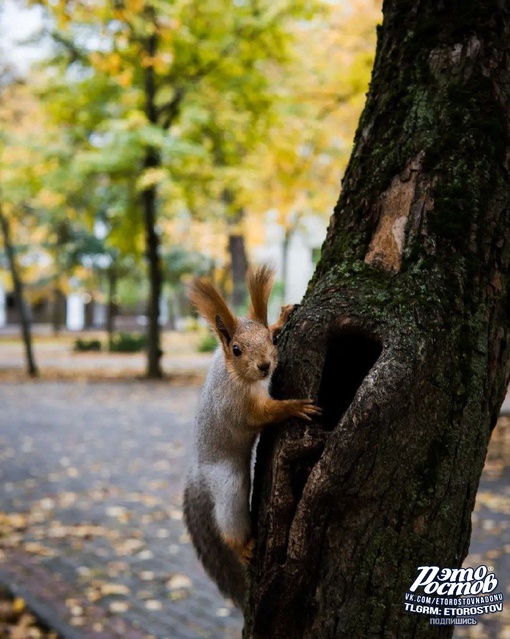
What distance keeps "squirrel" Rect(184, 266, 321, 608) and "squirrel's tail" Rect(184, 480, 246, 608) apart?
36 millimetres

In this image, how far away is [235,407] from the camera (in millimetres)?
2008

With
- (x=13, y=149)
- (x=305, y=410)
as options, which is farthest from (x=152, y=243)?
(x=305, y=410)

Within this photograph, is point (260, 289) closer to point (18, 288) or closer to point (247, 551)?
point (247, 551)

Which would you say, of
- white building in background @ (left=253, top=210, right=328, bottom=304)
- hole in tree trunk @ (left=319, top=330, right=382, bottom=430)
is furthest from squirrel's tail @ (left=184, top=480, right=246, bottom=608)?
white building in background @ (left=253, top=210, right=328, bottom=304)

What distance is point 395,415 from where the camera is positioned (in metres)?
1.74

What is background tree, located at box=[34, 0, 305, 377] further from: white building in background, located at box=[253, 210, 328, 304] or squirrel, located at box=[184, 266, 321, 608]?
white building in background, located at box=[253, 210, 328, 304]

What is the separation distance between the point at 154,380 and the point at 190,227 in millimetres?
14642

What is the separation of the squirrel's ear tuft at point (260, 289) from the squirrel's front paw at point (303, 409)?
35 centimetres

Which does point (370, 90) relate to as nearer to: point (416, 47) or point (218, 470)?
point (416, 47)

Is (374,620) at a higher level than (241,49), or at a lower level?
lower

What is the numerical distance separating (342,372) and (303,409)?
290 mm

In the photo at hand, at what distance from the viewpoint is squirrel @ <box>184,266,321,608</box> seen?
6.40 feet

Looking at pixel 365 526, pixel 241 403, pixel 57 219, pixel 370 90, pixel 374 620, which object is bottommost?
pixel 374 620

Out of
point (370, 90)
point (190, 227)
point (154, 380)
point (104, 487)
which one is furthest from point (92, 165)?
point (190, 227)
